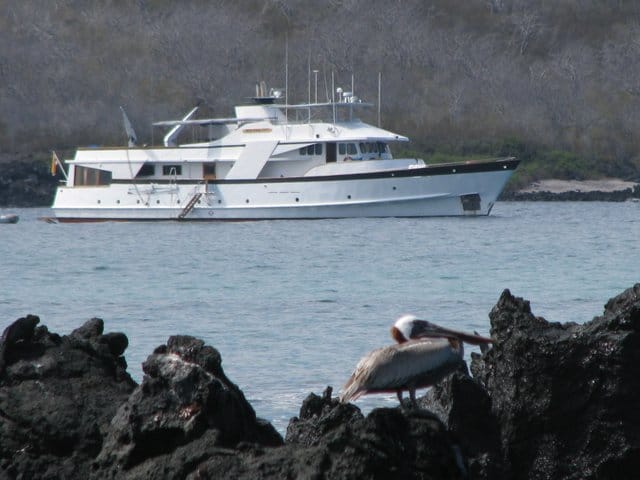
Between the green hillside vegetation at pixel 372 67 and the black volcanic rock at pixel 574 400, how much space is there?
2194 inches

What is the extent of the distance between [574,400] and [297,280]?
17.2 meters

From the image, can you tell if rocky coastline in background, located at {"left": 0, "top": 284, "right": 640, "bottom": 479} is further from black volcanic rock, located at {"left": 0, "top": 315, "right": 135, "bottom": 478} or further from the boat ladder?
the boat ladder

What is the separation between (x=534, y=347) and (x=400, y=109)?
64625 mm

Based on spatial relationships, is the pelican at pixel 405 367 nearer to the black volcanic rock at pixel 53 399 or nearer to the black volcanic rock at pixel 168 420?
the black volcanic rock at pixel 168 420

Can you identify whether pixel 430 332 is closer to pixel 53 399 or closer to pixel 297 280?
pixel 53 399

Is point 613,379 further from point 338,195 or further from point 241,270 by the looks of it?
point 338,195

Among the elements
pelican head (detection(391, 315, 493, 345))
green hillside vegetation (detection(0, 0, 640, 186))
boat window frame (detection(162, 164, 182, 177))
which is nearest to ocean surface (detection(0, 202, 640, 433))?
boat window frame (detection(162, 164, 182, 177))

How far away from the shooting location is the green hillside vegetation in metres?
70.2

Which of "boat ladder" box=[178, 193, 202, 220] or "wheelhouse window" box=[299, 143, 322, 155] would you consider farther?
"boat ladder" box=[178, 193, 202, 220]

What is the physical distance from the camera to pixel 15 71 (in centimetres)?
7825

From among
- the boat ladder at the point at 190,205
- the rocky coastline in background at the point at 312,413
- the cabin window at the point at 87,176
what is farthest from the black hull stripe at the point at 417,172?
the rocky coastline in background at the point at 312,413

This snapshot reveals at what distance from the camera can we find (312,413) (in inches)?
307

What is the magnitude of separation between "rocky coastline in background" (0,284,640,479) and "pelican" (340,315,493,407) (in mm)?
176

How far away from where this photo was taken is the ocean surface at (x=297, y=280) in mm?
15305
